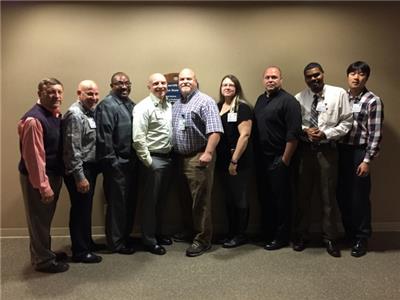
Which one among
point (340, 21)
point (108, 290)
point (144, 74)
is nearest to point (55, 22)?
point (144, 74)

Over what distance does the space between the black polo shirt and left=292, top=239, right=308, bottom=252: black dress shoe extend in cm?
86

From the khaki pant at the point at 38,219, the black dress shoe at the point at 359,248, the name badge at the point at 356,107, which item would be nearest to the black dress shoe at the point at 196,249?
the khaki pant at the point at 38,219

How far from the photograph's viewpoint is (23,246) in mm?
3807

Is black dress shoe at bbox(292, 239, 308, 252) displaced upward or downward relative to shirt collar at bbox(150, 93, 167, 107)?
downward

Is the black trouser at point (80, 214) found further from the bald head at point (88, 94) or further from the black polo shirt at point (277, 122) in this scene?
the black polo shirt at point (277, 122)

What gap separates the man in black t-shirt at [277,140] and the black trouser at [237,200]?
25 cm

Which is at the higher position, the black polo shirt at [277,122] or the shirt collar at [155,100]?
the shirt collar at [155,100]

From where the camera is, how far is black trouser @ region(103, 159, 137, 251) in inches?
136

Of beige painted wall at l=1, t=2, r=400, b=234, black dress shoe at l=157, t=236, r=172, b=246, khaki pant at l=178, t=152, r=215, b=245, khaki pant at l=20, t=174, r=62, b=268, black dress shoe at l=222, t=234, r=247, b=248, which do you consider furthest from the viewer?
beige painted wall at l=1, t=2, r=400, b=234

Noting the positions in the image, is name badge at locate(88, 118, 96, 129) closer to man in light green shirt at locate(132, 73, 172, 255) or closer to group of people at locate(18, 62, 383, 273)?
group of people at locate(18, 62, 383, 273)

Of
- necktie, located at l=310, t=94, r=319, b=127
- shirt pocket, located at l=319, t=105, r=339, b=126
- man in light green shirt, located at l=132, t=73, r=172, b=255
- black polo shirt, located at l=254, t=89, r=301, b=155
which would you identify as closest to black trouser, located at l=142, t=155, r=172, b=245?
man in light green shirt, located at l=132, t=73, r=172, b=255

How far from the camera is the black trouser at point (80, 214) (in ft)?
10.9

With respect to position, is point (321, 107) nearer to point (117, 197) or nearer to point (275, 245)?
point (275, 245)

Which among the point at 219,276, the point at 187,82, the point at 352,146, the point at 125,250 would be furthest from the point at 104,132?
the point at 352,146
